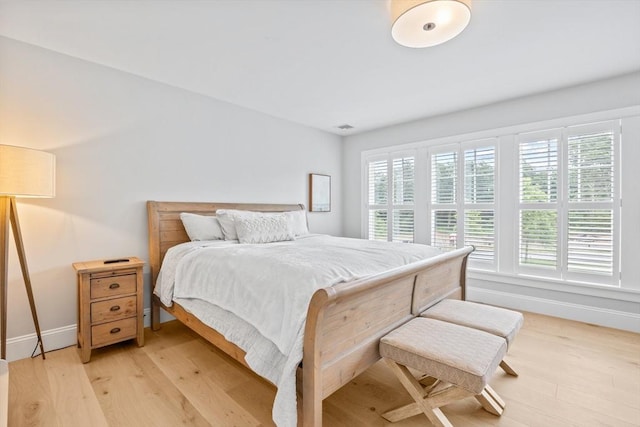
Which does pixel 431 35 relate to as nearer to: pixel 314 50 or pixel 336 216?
pixel 314 50

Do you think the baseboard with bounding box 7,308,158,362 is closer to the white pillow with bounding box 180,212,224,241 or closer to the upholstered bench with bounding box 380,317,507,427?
the white pillow with bounding box 180,212,224,241

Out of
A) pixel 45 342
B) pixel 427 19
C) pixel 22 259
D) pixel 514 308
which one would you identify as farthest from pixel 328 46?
pixel 514 308

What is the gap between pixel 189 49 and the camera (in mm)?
2385

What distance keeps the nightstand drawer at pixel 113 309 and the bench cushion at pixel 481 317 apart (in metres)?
2.32

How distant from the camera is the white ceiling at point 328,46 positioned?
6.31ft

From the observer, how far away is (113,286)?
2.36m

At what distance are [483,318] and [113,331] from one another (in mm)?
2754

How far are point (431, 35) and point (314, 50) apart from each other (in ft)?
3.12

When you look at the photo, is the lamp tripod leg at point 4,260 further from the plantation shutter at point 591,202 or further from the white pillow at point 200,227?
the plantation shutter at point 591,202

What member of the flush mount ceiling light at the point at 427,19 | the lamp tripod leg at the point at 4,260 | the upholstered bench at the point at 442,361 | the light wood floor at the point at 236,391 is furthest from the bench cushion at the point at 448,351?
the lamp tripod leg at the point at 4,260

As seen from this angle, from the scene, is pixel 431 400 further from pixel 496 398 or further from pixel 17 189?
pixel 17 189

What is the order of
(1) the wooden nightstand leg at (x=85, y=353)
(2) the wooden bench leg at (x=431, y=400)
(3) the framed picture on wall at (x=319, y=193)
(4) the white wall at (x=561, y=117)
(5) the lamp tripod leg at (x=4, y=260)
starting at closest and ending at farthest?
(2) the wooden bench leg at (x=431, y=400), (5) the lamp tripod leg at (x=4, y=260), (1) the wooden nightstand leg at (x=85, y=353), (4) the white wall at (x=561, y=117), (3) the framed picture on wall at (x=319, y=193)

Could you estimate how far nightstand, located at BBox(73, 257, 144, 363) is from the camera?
2219 millimetres

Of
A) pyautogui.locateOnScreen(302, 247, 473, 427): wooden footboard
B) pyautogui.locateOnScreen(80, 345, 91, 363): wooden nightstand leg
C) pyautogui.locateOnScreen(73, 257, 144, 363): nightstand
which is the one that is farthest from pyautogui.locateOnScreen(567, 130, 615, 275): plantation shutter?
pyautogui.locateOnScreen(80, 345, 91, 363): wooden nightstand leg
